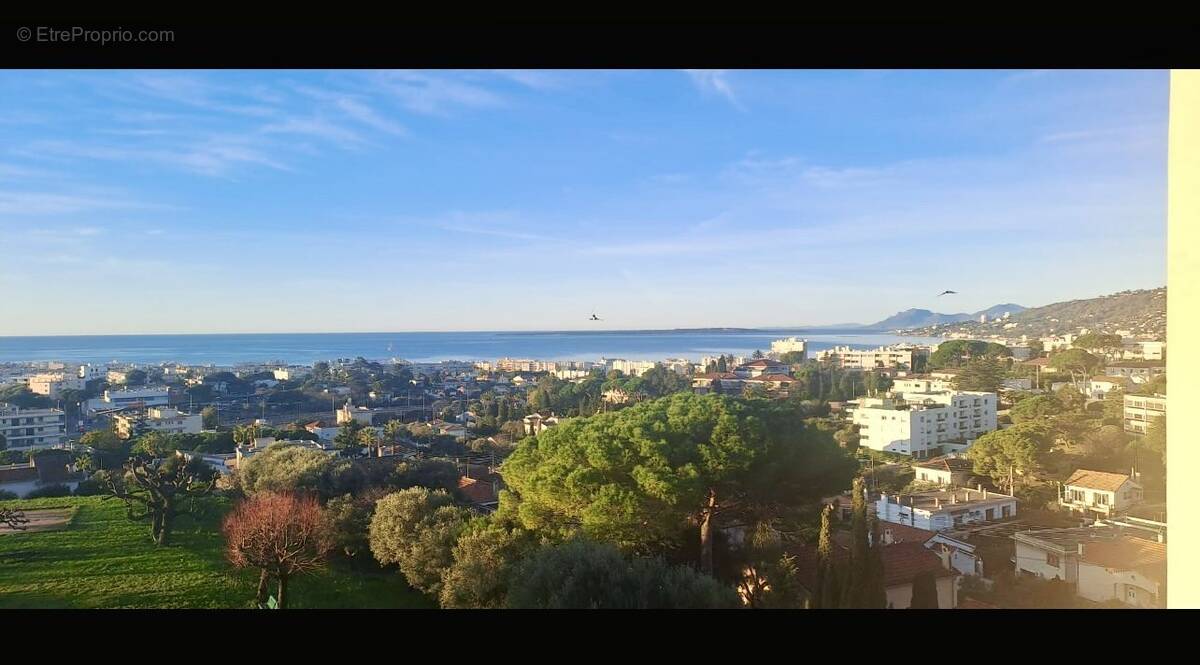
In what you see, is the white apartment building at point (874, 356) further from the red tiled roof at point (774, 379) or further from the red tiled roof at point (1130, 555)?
the red tiled roof at point (1130, 555)

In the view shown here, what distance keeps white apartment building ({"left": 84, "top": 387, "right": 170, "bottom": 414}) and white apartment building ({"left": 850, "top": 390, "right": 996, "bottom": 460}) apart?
4.76 meters

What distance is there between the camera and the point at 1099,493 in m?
3.79

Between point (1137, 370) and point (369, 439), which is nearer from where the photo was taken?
point (1137, 370)

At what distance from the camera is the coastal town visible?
3715mm

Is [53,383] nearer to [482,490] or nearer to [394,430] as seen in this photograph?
[394,430]

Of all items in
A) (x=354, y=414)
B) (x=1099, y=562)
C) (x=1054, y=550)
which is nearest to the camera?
(x=1099, y=562)

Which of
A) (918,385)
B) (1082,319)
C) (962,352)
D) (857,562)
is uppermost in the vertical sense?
(1082,319)

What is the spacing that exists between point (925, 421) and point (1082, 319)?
1180 mm

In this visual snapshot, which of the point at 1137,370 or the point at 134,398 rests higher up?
the point at 1137,370

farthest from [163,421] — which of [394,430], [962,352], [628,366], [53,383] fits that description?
[962,352]

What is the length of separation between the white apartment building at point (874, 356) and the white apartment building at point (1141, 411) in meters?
1.14

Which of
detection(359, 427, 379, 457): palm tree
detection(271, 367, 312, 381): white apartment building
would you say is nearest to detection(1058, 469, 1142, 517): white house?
detection(359, 427, 379, 457): palm tree

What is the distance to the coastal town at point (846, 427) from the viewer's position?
3715 millimetres
